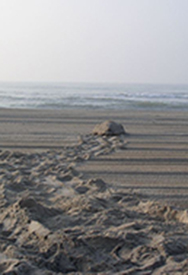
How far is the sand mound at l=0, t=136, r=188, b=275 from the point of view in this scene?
191 cm

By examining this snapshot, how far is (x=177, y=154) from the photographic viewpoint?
5.25m

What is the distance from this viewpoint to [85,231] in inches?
88.1

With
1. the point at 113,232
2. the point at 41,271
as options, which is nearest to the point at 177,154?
the point at 113,232

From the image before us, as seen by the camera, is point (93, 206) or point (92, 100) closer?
point (93, 206)

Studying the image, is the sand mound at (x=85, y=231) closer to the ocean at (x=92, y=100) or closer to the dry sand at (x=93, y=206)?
the dry sand at (x=93, y=206)

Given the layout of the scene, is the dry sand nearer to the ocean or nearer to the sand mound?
the sand mound

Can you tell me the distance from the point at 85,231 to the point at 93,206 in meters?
0.52

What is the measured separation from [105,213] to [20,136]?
4361mm

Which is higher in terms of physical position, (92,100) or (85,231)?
(92,100)

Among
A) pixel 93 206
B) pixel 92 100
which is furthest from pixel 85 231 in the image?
pixel 92 100

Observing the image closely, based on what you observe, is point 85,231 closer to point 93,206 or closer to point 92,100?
point 93,206

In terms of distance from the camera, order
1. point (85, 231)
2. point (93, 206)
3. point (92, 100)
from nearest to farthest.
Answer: point (85, 231) → point (93, 206) → point (92, 100)

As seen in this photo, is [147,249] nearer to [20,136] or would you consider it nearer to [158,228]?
[158,228]

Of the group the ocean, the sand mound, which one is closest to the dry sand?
the sand mound
